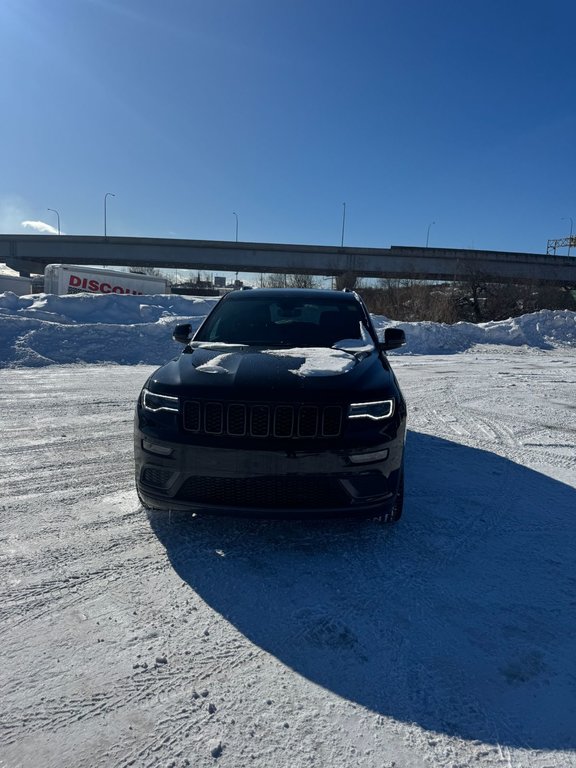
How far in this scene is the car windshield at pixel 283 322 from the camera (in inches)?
167

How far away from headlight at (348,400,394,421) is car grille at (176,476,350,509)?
443 millimetres

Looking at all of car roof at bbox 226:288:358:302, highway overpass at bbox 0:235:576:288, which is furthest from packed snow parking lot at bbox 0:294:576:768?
highway overpass at bbox 0:235:576:288

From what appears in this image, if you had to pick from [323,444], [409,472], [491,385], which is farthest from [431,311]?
[323,444]

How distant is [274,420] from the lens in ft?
9.29

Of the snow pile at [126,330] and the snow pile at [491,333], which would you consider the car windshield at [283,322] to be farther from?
the snow pile at [491,333]

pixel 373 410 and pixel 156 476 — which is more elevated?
pixel 373 410

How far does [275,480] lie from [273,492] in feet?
0.27

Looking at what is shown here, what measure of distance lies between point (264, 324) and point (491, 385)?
650cm

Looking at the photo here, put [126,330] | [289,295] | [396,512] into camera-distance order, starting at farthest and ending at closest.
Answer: [126,330], [289,295], [396,512]

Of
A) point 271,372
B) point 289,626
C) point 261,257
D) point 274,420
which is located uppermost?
point 261,257

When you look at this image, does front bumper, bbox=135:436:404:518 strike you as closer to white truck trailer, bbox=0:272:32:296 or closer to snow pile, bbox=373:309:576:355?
snow pile, bbox=373:309:576:355

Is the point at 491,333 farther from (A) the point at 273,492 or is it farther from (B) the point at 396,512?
(A) the point at 273,492

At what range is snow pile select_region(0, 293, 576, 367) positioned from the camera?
1145 centimetres

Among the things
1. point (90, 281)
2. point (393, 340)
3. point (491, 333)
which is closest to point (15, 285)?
point (90, 281)
